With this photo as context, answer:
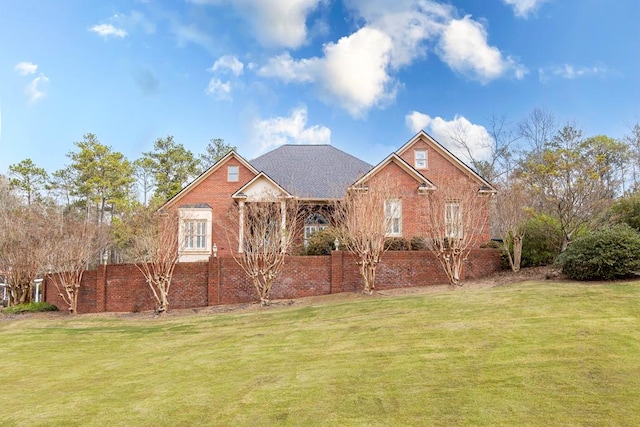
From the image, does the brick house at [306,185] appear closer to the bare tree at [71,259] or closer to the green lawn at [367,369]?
the bare tree at [71,259]

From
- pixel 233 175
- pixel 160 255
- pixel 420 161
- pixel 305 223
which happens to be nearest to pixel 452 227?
pixel 305 223

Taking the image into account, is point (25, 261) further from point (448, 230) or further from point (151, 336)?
point (448, 230)

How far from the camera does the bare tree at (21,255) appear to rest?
21.0 meters

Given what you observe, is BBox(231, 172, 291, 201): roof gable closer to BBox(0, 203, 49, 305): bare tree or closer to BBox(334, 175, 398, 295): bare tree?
BBox(334, 175, 398, 295): bare tree

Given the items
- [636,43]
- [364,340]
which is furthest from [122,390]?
[636,43]

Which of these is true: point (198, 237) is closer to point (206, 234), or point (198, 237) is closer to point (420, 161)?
point (206, 234)

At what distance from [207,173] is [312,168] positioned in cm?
690

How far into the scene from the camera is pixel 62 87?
21.1 meters

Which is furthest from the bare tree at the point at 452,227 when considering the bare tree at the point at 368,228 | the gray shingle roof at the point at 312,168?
the gray shingle roof at the point at 312,168

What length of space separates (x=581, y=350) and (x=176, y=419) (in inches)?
259

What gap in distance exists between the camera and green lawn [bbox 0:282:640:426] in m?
5.59

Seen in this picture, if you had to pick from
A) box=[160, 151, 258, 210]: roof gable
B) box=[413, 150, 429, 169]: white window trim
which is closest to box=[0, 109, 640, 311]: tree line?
box=[160, 151, 258, 210]: roof gable

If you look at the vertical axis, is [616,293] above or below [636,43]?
below

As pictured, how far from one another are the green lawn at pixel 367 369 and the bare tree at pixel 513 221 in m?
5.79
